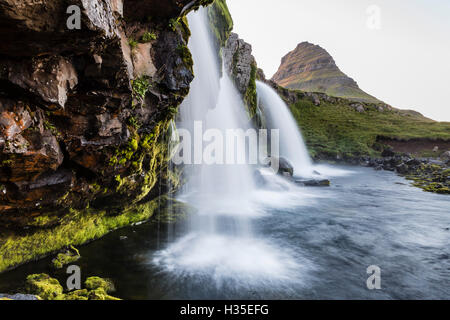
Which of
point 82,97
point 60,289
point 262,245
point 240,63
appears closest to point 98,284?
point 60,289

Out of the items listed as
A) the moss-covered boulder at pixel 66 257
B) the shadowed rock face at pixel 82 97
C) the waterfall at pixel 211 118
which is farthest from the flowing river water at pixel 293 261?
the waterfall at pixel 211 118

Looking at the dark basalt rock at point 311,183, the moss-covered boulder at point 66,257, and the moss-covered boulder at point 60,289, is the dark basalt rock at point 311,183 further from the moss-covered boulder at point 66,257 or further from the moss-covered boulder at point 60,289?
the moss-covered boulder at point 60,289

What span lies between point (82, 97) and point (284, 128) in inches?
1501

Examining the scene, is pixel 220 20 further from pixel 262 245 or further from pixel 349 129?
pixel 349 129

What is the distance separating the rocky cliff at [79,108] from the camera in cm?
443

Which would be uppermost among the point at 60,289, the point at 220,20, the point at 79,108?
the point at 220,20

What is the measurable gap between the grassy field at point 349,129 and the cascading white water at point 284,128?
22.5 feet

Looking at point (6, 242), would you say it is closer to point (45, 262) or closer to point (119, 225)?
point (45, 262)

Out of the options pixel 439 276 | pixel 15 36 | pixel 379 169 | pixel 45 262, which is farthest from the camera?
pixel 379 169

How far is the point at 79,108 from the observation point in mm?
6078

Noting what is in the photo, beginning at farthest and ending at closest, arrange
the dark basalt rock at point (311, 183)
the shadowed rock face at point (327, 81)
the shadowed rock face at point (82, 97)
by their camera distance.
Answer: the shadowed rock face at point (327, 81) → the dark basalt rock at point (311, 183) → the shadowed rock face at point (82, 97)

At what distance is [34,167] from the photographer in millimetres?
5664

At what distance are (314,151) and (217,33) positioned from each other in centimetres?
3710

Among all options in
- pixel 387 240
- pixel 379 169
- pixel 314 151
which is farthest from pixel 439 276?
pixel 314 151
